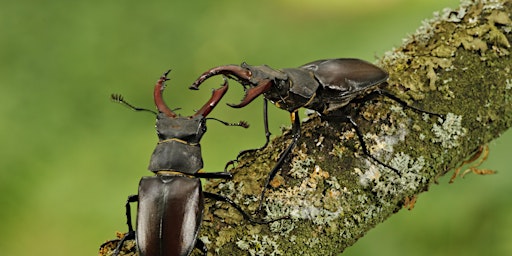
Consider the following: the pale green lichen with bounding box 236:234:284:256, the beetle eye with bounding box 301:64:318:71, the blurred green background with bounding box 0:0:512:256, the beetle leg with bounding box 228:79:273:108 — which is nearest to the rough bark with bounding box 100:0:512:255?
the pale green lichen with bounding box 236:234:284:256

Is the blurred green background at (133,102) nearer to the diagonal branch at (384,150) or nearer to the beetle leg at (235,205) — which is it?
the diagonal branch at (384,150)

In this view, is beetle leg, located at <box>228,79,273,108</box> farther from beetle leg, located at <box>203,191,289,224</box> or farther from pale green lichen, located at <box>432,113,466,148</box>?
pale green lichen, located at <box>432,113,466,148</box>

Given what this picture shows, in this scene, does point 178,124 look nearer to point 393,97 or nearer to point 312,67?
point 312,67

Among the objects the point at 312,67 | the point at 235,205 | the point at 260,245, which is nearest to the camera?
the point at 260,245

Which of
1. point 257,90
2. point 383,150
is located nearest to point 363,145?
point 383,150

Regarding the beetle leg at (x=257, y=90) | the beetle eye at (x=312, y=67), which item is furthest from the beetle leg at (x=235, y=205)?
the beetle eye at (x=312, y=67)

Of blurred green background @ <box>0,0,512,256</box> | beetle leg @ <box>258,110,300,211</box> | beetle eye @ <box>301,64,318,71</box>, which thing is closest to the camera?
beetle leg @ <box>258,110,300,211</box>

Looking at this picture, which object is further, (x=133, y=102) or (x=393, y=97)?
(x=133, y=102)
